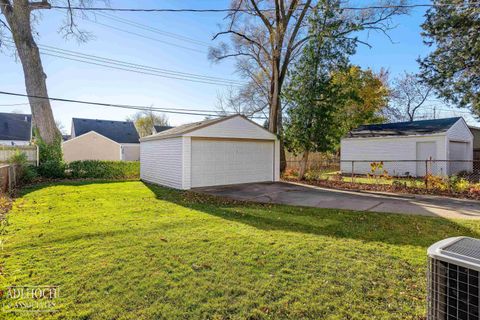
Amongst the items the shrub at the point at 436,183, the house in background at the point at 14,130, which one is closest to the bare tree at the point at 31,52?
the house in background at the point at 14,130

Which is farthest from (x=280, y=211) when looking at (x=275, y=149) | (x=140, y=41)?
(x=140, y=41)

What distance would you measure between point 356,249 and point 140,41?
16843 mm

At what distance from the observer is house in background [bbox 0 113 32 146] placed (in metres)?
28.2

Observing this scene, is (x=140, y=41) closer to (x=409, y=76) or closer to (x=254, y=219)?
(x=254, y=219)

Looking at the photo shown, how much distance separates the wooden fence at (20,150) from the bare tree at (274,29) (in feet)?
40.8

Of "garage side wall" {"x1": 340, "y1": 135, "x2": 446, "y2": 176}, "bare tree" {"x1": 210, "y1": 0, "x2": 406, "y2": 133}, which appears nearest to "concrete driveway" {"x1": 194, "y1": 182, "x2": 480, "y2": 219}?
"garage side wall" {"x1": 340, "y1": 135, "x2": 446, "y2": 176}

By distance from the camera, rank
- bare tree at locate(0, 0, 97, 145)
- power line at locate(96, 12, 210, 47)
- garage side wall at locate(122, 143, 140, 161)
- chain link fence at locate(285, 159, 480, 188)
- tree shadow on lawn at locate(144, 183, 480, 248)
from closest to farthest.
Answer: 1. tree shadow on lawn at locate(144, 183, 480, 248)
2. chain link fence at locate(285, 159, 480, 188)
3. power line at locate(96, 12, 210, 47)
4. bare tree at locate(0, 0, 97, 145)
5. garage side wall at locate(122, 143, 140, 161)

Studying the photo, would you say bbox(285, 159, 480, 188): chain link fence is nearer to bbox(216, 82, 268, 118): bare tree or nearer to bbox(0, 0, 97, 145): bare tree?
bbox(216, 82, 268, 118): bare tree

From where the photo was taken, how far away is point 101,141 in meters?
27.8

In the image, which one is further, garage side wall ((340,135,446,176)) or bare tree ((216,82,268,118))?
bare tree ((216,82,268,118))

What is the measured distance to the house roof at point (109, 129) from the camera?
2930cm

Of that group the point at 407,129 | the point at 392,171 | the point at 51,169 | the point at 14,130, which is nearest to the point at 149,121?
the point at 14,130

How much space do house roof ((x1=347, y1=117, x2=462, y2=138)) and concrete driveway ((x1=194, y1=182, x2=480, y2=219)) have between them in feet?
24.1

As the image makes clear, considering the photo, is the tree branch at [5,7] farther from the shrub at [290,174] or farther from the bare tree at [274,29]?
the shrub at [290,174]
